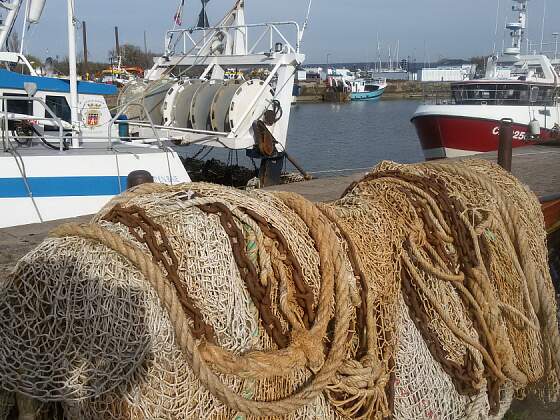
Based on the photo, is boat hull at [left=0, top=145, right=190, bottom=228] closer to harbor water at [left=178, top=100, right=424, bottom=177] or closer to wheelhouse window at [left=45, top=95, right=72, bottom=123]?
wheelhouse window at [left=45, top=95, right=72, bottom=123]

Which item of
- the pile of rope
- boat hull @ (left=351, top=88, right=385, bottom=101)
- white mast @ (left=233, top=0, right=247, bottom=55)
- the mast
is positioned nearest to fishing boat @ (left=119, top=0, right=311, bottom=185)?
white mast @ (left=233, top=0, right=247, bottom=55)

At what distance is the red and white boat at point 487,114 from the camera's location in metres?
18.7

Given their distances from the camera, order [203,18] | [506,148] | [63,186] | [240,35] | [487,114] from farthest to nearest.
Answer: [487,114]
[203,18]
[240,35]
[63,186]
[506,148]

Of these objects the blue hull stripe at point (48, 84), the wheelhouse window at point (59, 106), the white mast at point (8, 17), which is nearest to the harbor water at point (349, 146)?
the blue hull stripe at point (48, 84)

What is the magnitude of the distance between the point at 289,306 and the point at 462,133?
57.7 ft

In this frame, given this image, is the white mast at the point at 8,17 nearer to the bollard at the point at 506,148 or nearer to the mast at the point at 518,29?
the bollard at the point at 506,148

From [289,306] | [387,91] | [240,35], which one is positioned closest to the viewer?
[289,306]

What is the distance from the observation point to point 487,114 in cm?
1923

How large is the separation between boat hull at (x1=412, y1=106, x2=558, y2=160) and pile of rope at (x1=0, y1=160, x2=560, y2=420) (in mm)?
15801

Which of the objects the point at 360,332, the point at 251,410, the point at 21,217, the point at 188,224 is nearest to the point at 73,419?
the point at 251,410

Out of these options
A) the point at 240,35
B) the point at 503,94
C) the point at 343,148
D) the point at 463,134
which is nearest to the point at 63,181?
the point at 240,35

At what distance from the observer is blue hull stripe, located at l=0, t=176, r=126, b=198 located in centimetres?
796

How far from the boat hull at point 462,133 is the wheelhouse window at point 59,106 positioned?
39.9 feet

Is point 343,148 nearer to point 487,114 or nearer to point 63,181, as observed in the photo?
point 487,114
